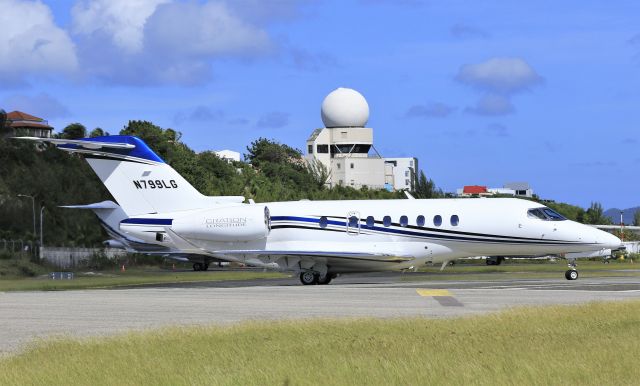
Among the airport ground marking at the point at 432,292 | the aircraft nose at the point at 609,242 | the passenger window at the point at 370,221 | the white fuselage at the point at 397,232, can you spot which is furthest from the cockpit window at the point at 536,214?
the airport ground marking at the point at 432,292

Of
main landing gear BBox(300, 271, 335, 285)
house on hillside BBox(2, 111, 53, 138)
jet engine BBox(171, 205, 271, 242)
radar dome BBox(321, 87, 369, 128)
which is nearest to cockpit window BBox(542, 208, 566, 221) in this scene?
main landing gear BBox(300, 271, 335, 285)

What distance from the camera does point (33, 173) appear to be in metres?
69.4

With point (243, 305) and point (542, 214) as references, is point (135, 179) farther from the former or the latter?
point (542, 214)

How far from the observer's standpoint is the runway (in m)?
19.1

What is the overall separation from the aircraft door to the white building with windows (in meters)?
88.1

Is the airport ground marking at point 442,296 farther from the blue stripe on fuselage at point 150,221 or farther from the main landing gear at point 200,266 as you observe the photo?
the main landing gear at point 200,266

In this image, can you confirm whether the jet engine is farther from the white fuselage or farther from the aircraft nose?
the aircraft nose

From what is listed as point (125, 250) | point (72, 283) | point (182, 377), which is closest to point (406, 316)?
point (182, 377)

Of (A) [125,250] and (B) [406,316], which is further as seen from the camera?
(A) [125,250]

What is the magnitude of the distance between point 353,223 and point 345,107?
90340 mm

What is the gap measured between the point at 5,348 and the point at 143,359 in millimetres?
3211

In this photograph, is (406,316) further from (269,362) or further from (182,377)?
(182,377)

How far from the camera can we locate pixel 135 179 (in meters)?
37.2

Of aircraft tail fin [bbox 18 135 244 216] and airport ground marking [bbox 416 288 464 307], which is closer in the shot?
airport ground marking [bbox 416 288 464 307]
